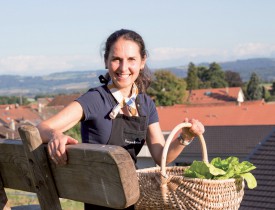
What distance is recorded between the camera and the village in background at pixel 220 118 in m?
13.3

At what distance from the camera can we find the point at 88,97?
259 cm

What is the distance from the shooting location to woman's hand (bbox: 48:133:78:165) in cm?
209

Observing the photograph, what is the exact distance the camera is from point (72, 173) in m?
2.13

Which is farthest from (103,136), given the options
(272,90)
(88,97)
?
(272,90)

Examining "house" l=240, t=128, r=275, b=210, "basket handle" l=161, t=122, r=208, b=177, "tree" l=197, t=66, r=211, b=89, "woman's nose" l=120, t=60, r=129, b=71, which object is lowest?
"tree" l=197, t=66, r=211, b=89

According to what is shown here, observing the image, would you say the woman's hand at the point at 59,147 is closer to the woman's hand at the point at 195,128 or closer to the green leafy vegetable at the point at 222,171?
the green leafy vegetable at the point at 222,171

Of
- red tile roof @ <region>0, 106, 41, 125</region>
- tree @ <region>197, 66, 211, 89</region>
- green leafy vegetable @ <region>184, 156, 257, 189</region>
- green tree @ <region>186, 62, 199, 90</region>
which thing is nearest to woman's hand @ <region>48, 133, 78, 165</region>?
green leafy vegetable @ <region>184, 156, 257, 189</region>

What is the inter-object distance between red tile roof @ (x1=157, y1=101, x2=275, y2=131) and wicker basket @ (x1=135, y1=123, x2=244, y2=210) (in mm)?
37994

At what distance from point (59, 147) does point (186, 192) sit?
573 mm

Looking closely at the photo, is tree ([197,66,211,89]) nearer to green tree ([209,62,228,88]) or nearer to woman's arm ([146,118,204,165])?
green tree ([209,62,228,88])

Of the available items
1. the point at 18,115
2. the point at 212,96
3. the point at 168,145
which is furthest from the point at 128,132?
the point at 212,96

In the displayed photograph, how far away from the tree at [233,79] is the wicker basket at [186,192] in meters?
93.1

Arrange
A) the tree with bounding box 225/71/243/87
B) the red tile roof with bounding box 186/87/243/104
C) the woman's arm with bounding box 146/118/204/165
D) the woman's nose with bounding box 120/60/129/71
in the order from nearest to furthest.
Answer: the woman's nose with bounding box 120/60/129/71 → the woman's arm with bounding box 146/118/204/165 → the red tile roof with bounding box 186/87/243/104 → the tree with bounding box 225/71/243/87

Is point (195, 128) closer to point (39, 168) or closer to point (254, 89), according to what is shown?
point (39, 168)
